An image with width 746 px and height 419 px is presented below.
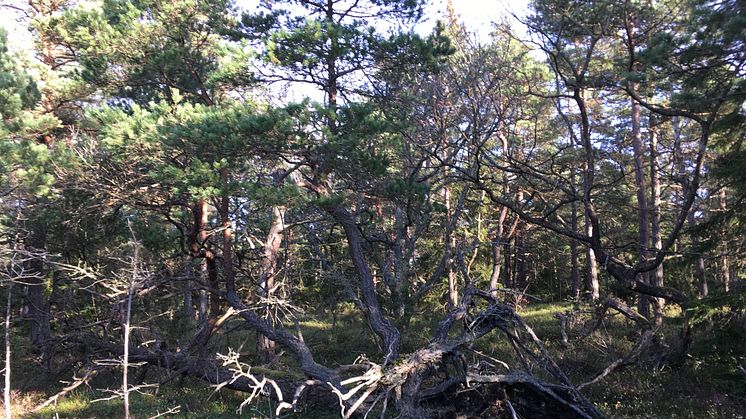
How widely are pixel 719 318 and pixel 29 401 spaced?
49.1ft

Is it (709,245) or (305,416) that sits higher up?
(709,245)

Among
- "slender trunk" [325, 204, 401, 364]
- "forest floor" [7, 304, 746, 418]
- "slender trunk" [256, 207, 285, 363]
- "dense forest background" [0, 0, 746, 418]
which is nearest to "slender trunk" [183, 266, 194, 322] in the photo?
"dense forest background" [0, 0, 746, 418]

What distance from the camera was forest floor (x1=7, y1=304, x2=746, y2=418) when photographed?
768 cm

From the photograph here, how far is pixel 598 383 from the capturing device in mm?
9609

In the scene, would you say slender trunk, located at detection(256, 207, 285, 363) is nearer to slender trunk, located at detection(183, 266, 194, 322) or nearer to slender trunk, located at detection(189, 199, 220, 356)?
slender trunk, located at detection(189, 199, 220, 356)

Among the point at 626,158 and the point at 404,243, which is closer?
the point at 626,158

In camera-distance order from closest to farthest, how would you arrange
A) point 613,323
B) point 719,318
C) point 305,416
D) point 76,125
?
1. point 719,318
2. point 305,416
3. point 76,125
4. point 613,323

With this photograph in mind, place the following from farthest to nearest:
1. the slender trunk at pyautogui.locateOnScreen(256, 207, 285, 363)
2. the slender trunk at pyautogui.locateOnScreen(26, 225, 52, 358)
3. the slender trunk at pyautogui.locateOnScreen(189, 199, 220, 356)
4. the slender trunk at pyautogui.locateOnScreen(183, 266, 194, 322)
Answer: the slender trunk at pyautogui.locateOnScreen(26, 225, 52, 358) → the slender trunk at pyautogui.locateOnScreen(189, 199, 220, 356) → the slender trunk at pyautogui.locateOnScreen(256, 207, 285, 363) → the slender trunk at pyautogui.locateOnScreen(183, 266, 194, 322)

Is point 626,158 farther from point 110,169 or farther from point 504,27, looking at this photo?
point 110,169

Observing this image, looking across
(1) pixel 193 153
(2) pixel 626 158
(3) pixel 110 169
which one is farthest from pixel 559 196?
(3) pixel 110 169

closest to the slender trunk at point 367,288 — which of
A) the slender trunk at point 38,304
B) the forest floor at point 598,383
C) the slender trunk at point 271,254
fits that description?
the slender trunk at point 271,254

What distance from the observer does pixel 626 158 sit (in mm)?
14039

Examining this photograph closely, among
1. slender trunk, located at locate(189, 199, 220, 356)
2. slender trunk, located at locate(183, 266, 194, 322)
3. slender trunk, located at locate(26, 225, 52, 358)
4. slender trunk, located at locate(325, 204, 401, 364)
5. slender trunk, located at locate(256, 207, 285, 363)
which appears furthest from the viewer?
slender trunk, located at locate(26, 225, 52, 358)

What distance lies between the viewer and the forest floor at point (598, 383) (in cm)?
768
